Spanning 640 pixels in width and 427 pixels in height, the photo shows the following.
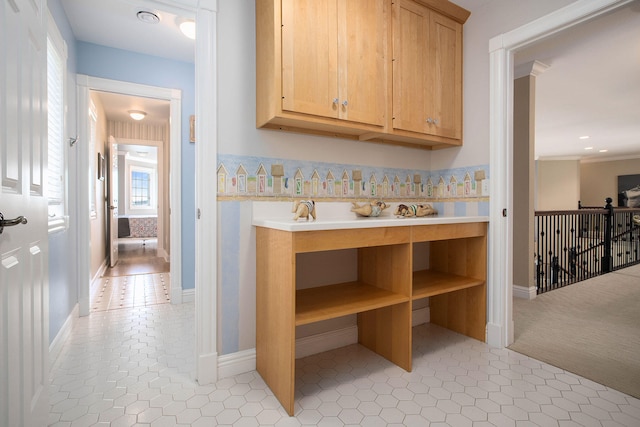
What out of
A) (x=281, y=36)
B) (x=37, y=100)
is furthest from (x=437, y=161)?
(x=37, y=100)

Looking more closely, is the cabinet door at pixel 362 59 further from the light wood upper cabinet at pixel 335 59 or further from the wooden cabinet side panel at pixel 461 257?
the wooden cabinet side panel at pixel 461 257

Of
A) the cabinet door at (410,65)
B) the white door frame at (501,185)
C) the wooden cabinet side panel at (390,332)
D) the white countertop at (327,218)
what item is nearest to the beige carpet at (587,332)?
the white door frame at (501,185)

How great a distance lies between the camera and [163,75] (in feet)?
10.7

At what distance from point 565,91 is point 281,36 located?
4184 millimetres

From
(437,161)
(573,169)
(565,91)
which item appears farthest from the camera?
(573,169)

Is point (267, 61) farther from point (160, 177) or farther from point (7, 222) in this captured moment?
point (160, 177)

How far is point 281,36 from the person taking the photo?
67.5 inches

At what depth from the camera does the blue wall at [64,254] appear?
215 cm

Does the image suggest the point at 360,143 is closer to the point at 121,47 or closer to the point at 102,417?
the point at 102,417

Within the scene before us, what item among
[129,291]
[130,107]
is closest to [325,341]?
[129,291]

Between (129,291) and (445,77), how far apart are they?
3.81 meters

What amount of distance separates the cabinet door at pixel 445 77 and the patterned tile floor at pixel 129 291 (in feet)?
10.1

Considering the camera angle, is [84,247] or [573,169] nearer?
[84,247]

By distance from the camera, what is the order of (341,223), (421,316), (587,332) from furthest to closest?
1. (421,316)
2. (587,332)
3. (341,223)
